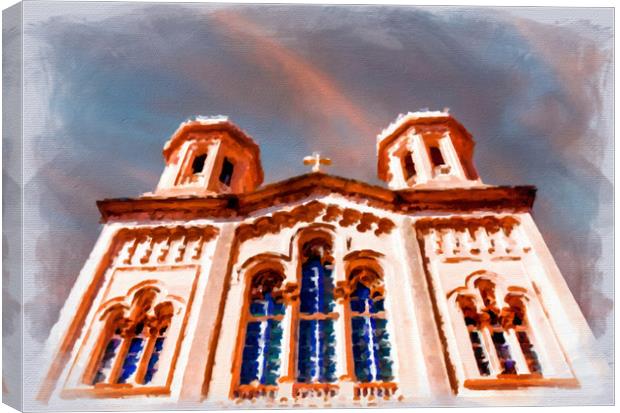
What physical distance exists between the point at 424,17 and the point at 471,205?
14.6ft

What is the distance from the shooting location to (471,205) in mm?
16750

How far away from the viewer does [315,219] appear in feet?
54.2

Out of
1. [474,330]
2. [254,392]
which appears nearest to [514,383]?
[474,330]

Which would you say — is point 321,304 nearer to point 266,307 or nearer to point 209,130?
point 266,307

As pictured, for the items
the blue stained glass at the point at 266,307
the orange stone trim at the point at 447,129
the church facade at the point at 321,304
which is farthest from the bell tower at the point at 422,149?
the blue stained glass at the point at 266,307

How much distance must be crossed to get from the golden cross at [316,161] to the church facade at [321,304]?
0.16 m

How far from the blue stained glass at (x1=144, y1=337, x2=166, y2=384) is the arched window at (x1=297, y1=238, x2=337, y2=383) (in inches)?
86.4

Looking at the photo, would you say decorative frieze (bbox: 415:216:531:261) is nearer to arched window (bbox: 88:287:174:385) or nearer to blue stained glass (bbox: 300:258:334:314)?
blue stained glass (bbox: 300:258:334:314)

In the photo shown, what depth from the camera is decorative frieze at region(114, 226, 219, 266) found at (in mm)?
15375

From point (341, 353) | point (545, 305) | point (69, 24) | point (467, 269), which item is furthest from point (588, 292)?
point (69, 24)

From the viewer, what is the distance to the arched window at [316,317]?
12.6 m

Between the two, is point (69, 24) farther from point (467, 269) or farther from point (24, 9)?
point (467, 269)

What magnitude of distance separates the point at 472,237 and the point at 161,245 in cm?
581

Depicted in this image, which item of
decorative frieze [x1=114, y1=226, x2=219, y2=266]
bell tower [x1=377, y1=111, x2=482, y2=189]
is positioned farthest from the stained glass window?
bell tower [x1=377, y1=111, x2=482, y2=189]
